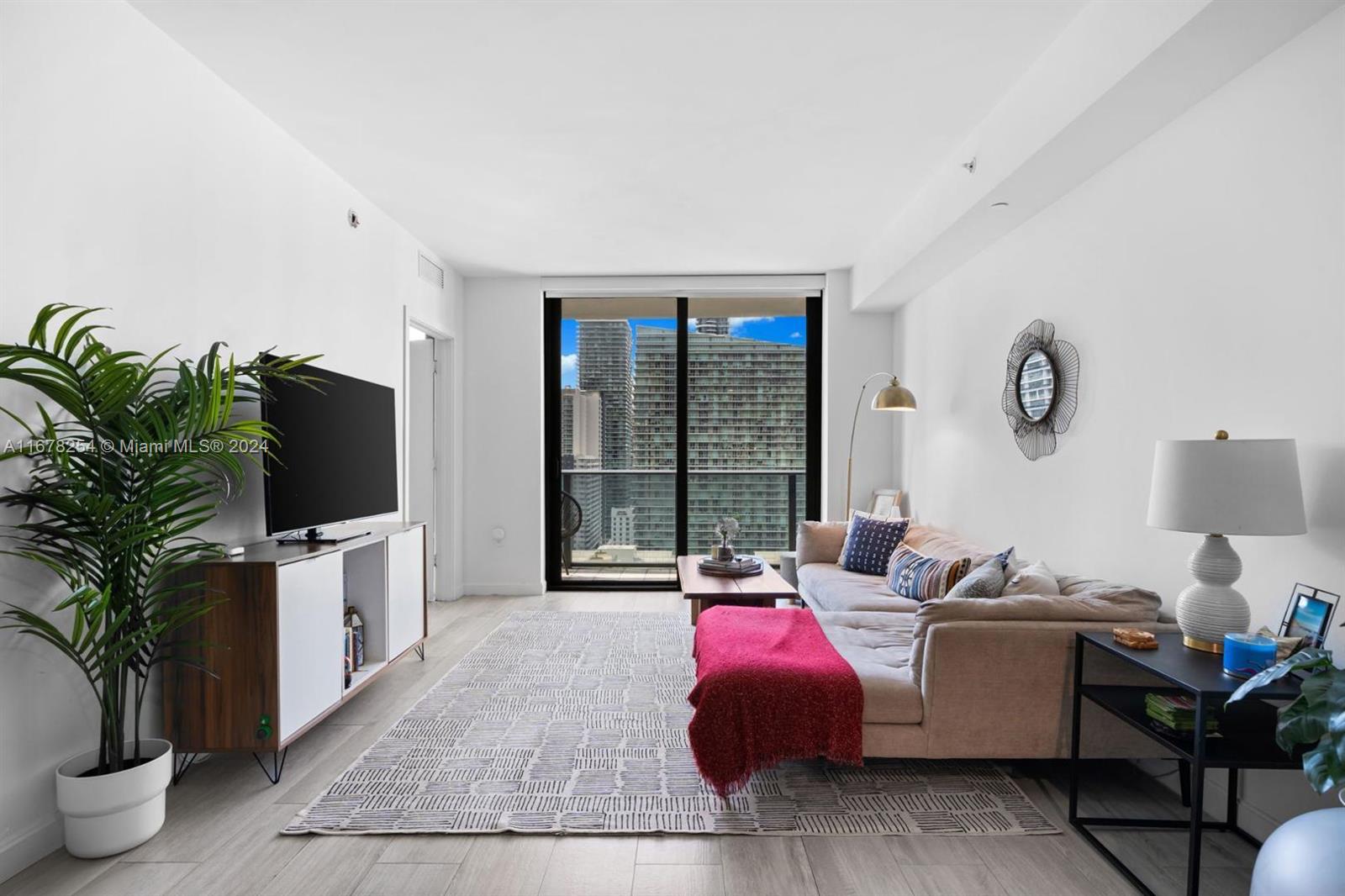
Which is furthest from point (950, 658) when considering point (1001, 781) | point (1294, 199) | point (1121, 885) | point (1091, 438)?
point (1294, 199)

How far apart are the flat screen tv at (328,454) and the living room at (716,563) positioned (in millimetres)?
26

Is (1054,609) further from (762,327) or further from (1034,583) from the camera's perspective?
(762,327)

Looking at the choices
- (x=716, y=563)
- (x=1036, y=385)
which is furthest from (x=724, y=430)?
(x=1036, y=385)

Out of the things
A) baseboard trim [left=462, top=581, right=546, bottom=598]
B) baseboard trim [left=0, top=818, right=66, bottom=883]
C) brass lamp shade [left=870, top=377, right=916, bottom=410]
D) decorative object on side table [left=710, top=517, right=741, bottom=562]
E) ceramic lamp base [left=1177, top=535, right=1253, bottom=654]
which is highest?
brass lamp shade [left=870, top=377, right=916, bottom=410]

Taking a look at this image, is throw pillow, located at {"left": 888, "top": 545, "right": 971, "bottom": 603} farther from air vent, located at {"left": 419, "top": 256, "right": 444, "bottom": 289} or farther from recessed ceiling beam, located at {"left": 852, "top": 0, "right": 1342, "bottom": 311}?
air vent, located at {"left": 419, "top": 256, "right": 444, "bottom": 289}

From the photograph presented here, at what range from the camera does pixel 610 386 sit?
6289mm

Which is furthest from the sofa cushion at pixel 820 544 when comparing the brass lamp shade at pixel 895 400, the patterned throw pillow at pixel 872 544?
the brass lamp shade at pixel 895 400

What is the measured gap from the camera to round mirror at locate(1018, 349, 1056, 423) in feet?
11.0

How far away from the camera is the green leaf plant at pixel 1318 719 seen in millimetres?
1338


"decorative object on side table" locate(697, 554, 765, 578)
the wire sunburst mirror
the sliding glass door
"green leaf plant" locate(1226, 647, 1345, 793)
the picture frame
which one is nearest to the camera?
"green leaf plant" locate(1226, 647, 1345, 793)

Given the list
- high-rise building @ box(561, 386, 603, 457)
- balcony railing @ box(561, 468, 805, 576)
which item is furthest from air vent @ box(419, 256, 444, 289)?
balcony railing @ box(561, 468, 805, 576)

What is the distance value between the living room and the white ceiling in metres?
0.02

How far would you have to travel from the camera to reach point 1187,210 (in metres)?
2.48

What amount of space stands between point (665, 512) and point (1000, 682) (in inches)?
158
